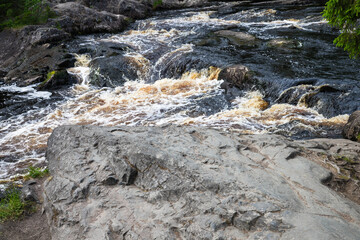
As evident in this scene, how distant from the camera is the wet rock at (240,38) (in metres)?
16.9

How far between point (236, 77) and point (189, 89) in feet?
7.46

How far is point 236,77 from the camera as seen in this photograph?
13125mm

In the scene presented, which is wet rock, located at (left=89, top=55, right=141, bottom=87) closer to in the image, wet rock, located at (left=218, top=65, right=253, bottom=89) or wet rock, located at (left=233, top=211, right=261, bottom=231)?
wet rock, located at (left=218, top=65, right=253, bottom=89)

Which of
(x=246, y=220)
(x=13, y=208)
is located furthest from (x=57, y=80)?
(x=246, y=220)

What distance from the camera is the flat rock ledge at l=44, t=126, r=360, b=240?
147 inches

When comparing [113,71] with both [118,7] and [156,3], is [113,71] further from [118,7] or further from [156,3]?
[156,3]

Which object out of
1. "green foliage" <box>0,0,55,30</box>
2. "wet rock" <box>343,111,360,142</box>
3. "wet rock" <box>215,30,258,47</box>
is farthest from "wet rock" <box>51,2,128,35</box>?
"wet rock" <box>343,111,360,142</box>

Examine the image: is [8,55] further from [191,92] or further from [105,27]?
[191,92]

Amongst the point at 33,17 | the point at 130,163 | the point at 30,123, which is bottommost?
the point at 30,123

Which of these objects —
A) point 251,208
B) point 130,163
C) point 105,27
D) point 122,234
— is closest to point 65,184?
point 130,163

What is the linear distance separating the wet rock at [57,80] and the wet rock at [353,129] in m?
13.3

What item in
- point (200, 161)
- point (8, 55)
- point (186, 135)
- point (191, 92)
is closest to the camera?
point (200, 161)

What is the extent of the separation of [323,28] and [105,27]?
16.5 metres

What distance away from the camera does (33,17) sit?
22.0 meters
